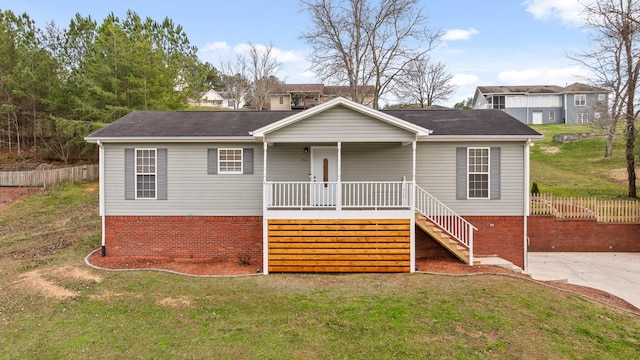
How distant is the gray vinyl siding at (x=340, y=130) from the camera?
966cm

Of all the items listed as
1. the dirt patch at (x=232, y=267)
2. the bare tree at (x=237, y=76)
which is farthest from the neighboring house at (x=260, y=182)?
the bare tree at (x=237, y=76)

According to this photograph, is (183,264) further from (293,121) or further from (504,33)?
(504,33)

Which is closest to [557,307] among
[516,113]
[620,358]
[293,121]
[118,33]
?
[620,358]

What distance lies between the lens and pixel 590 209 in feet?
45.8

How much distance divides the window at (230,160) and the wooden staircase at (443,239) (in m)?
5.86

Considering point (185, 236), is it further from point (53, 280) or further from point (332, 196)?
point (332, 196)

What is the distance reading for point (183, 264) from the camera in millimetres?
10391

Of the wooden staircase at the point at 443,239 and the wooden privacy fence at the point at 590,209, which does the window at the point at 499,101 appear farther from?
the wooden staircase at the point at 443,239

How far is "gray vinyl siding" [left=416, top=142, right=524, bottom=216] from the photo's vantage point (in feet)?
35.7

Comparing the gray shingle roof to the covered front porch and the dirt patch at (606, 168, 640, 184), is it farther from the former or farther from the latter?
the dirt patch at (606, 168, 640, 184)

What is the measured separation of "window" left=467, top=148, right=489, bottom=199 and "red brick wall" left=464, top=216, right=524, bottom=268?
0.85 meters

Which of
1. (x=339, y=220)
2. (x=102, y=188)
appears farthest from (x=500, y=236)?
(x=102, y=188)

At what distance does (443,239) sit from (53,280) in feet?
35.4

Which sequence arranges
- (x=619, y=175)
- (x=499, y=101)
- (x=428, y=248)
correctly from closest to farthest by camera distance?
(x=428, y=248) < (x=619, y=175) < (x=499, y=101)
